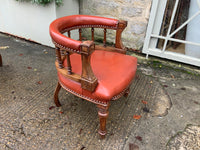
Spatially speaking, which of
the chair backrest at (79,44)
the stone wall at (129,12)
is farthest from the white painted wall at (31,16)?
the chair backrest at (79,44)

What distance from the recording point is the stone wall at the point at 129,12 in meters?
2.52

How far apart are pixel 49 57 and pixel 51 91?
3.03ft

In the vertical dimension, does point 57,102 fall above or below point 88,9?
below

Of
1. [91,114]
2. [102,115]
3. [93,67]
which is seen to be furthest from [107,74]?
[91,114]

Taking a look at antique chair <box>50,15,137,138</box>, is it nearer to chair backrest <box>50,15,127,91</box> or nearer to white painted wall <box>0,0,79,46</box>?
chair backrest <box>50,15,127,91</box>

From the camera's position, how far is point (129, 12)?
2617 mm

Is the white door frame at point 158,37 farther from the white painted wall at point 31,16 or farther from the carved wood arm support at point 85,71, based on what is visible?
the carved wood arm support at point 85,71

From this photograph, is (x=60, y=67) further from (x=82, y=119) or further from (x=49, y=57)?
(x=49, y=57)

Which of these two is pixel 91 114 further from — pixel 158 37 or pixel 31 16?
pixel 31 16

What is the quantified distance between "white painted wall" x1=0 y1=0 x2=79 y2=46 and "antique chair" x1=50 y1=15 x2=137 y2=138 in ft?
4.24

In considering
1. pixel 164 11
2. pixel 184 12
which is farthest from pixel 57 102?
pixel 184 12

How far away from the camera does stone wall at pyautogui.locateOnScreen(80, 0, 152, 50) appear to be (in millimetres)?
2523

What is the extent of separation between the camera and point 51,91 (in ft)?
6.54

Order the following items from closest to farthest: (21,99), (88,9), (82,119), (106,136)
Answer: (106,136)
(82,119)
(21,99)
(88,9)
